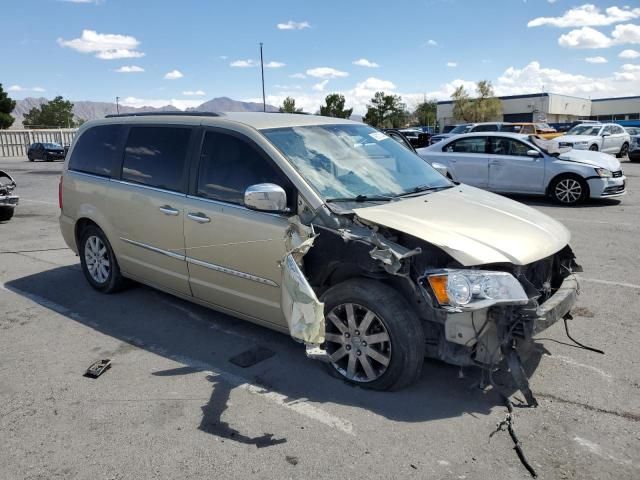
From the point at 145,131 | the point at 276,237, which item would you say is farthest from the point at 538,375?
the point at 145,131

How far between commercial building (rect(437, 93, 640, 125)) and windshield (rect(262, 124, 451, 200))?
7471cm

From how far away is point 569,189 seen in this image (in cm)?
1134

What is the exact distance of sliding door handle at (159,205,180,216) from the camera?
15.1 ft

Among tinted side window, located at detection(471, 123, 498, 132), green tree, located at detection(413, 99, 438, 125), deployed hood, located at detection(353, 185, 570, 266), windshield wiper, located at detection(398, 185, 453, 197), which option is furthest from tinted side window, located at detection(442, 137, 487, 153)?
green tree, located at detection(413, 99, 438, 125)

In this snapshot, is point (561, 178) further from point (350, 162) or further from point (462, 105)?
point (462, 105)

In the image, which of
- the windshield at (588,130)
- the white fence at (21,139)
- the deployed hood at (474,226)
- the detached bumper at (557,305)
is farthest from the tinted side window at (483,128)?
the white fence at (21,139)

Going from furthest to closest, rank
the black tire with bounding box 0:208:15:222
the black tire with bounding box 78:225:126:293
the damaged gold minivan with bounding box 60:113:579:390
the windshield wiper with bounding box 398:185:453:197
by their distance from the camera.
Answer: the black tire with bounding box 0:208:15:222 < the black tire with bounding box 78:225:126:293 < the windshield wiper with bounding box 398:185:453:197 < the damaged gold minivan with bounding box 60:113:579:390

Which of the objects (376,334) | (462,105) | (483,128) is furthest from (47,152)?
(462,105)

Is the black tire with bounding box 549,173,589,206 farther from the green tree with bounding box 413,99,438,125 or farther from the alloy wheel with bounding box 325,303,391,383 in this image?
the green tree with bounding box 413,99,438,125

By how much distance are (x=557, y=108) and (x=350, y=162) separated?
83.4 m

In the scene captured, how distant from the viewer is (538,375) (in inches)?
153

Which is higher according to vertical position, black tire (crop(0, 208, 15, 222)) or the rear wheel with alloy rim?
the rear wheel with alloy rim

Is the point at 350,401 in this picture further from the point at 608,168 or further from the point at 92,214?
the point at 608,168

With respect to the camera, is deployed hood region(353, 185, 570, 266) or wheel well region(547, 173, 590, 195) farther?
wheel well region(547, 173, 590, 195)
